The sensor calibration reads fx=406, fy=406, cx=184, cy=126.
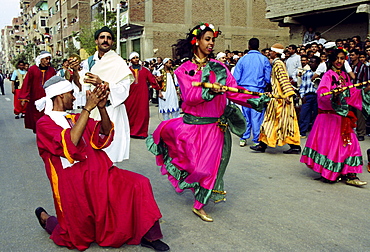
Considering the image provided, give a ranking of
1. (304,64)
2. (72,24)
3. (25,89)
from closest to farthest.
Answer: (25,89)
(304,64)
(72,24)

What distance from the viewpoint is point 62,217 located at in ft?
11.3

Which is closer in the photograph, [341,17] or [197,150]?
[197,150]

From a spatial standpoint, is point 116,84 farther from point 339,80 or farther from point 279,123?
point 279,123

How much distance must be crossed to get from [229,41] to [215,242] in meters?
29.5

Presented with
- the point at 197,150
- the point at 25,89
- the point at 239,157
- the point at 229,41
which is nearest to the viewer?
the point at 197,150

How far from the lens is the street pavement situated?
3721 millimetres

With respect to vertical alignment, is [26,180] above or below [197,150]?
below

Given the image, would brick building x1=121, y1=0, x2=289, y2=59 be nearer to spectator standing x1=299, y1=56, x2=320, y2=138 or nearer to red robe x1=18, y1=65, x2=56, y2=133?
spectator standing x1=299, y1=56, x2=320, y2=138

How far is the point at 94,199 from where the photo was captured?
10.9 feet

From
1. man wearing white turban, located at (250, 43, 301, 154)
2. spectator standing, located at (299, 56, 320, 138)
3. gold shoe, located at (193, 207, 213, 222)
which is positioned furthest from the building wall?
gold shoe, located at (193, 207, 213, 222)

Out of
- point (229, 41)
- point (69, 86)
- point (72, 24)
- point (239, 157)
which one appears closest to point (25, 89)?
point (239, 157)

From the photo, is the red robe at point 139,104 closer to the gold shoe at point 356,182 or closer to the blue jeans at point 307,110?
the blue jeans at point 307,110

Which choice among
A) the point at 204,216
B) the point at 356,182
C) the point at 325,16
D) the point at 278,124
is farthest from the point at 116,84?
the point at 325,16

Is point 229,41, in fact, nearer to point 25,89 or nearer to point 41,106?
point 25,89
